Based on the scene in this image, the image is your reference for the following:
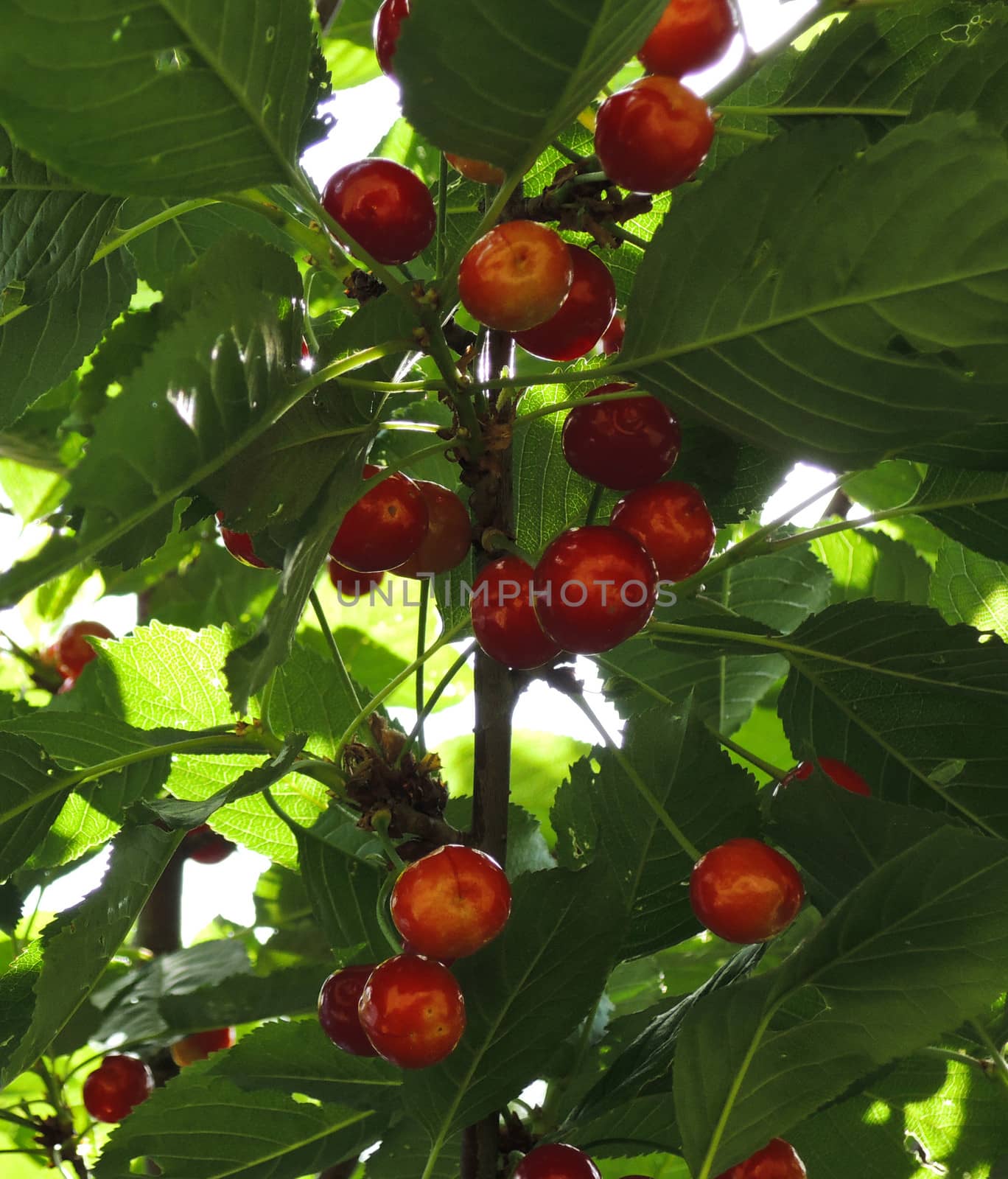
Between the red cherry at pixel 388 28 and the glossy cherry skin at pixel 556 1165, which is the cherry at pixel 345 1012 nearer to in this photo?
the glossy cherry skin at pixel 556 1165

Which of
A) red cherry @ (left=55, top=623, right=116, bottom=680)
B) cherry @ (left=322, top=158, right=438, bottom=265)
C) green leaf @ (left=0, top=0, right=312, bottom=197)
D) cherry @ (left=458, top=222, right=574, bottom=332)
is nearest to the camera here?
green leaf @ (left=0, top=0, right=312, bottom=197)

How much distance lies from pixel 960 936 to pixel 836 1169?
21.4 inches

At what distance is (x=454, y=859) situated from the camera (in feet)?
2.89

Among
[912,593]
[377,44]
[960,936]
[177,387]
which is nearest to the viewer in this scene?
[177,387]

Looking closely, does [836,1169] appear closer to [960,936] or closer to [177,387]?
[960,936]

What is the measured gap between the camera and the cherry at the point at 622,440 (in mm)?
918

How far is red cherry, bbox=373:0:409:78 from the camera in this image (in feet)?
2.90

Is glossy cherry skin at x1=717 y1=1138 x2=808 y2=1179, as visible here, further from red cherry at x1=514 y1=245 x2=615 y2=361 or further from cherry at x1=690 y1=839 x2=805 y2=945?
red cherry at x1=514 y1=245 x2=615 y2=361

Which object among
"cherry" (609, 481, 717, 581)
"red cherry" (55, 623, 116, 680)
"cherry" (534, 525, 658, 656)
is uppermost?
"red cherry" (55, 623, 116, 680)

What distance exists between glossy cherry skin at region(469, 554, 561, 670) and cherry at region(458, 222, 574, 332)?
9.1 inches

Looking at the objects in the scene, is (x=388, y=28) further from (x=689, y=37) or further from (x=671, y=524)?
(x=671, y=524)

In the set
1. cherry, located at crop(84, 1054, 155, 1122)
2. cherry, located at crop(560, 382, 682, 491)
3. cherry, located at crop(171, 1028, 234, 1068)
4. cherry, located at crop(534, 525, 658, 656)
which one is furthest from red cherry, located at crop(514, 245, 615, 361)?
cherry, located at crop(171, 1028, 234, 1068)

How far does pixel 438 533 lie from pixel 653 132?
0.38m

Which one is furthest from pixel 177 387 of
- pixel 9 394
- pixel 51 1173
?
pixel 51 1173
